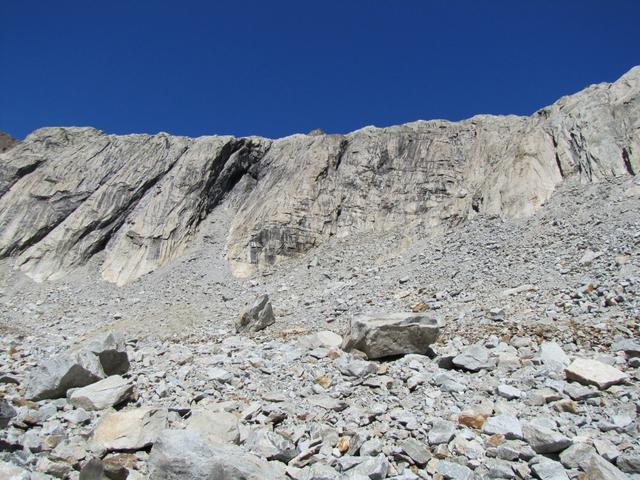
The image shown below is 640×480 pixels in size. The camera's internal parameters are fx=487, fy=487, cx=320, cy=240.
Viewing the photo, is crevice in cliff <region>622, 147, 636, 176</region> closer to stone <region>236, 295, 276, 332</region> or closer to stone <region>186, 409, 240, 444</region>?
stone <region>236, 295, 276, 332</region>

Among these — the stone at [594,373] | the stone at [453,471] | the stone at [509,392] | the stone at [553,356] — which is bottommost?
the stone at [453,471]

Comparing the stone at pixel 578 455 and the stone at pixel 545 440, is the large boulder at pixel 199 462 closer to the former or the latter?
the stone at pixel 545 440

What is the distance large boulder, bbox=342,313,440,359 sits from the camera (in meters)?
10.9

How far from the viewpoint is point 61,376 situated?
9648mm

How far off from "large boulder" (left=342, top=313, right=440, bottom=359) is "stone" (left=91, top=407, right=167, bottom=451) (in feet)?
15.2

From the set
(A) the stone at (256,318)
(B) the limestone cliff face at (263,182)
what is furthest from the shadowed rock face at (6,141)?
(A) the stone at (256,318)

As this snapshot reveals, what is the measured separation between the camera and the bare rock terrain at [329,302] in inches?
283

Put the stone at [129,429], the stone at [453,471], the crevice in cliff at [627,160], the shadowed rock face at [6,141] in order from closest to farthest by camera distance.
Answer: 1. the stone at [453,471]
2. the stone at [129,429]
3. the crevice in cliff at [627,160]
4. the shadowed rock face at [6,141]

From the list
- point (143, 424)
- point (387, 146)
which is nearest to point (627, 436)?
point (143, 424)

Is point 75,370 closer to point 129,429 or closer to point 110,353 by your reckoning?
point 110,353

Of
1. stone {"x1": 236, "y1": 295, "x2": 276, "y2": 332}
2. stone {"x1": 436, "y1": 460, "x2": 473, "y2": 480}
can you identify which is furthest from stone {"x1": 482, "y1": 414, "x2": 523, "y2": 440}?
stone {"x1": 236, "y1": 295, "x2": 276, "y2": 332}

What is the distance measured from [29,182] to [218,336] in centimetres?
2846

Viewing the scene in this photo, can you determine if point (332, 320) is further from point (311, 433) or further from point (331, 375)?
point (311, 433)

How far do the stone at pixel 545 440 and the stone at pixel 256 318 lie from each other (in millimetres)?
12039
